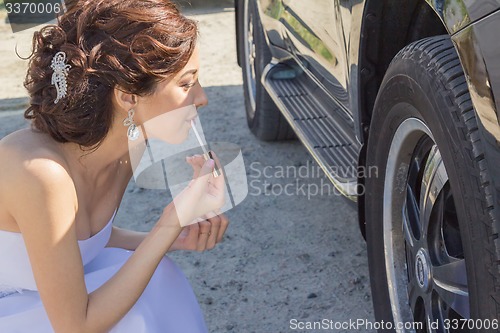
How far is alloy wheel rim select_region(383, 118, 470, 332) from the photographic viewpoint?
2021mm

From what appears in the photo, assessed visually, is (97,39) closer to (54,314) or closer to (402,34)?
(54,314)

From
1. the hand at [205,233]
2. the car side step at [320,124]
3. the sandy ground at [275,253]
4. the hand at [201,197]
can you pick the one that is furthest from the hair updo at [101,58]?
the sandy ground at [275,253]

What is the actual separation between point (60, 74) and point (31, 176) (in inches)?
10.3

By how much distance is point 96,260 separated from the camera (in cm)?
236

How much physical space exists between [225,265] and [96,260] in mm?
1130

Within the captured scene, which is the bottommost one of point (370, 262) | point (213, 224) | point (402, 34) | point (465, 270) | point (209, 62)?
point (209, 62)

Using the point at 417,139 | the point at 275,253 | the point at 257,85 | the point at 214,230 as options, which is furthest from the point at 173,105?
the point at 257,85

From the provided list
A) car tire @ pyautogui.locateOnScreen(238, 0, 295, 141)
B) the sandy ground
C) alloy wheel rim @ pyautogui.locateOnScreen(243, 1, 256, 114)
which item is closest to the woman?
the sandy ground

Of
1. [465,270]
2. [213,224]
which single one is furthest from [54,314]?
[465,270]

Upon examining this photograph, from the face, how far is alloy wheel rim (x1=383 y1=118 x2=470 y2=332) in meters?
0.56

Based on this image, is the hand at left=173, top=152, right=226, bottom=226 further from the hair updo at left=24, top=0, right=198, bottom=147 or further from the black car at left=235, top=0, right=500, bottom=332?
the black car at left=235, top=0, right=500, bottom=332

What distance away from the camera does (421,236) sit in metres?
2.18

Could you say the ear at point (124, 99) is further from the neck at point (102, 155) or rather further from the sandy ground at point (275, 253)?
the sandy ground at point (275, 253)

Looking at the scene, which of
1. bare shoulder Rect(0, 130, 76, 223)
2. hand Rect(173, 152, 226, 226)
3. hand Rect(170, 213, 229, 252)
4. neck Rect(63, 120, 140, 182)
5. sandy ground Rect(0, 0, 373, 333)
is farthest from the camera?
sandy ground Rect(0, 0, 373, 333)
